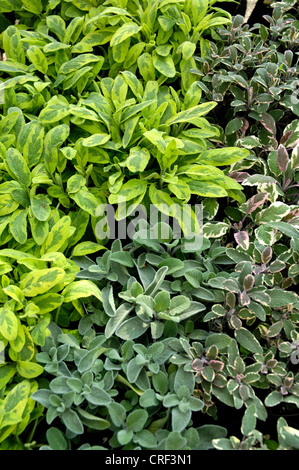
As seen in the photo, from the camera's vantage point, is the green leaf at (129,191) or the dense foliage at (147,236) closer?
the dense foliage at (147,236)

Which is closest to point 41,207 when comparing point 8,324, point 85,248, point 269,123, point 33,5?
point 85,248

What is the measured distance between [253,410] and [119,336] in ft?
1.33

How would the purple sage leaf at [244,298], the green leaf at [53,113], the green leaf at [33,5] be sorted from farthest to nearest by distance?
the green leaf at [33,5], the green leaf at [53,113], the purple sage leaf at [244,298]

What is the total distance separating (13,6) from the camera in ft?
6.66

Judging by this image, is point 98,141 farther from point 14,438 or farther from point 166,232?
point 14,438

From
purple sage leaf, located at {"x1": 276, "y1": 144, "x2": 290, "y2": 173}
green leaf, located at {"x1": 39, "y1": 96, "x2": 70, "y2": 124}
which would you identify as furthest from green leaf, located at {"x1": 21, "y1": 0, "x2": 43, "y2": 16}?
purple sage leaf, located at {"x1": 276, "y1": 144, "x2": 290, "y2": 173}

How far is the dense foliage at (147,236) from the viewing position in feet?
3.79

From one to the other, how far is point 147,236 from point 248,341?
0.45 meters

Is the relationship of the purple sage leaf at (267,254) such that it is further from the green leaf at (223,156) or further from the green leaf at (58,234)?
the green leaf at (58,234)

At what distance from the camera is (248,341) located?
1250 millimetres

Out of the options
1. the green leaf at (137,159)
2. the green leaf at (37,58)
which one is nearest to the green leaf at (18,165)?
the green leaf at (137,159)

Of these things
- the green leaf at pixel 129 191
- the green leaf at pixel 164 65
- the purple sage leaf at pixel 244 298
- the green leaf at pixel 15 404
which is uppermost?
the green leaf at pixel 164 65

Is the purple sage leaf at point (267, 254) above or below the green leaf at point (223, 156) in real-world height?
below

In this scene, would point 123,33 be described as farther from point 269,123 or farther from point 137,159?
point 269,123
